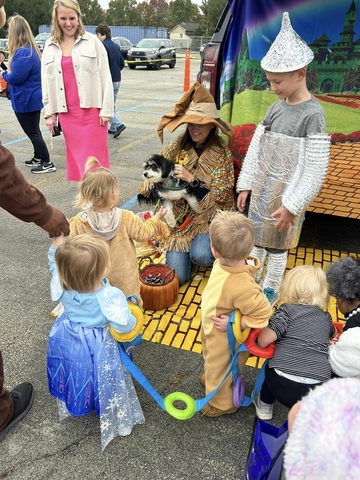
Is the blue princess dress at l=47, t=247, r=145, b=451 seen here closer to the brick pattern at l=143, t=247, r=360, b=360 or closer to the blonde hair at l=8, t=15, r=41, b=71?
the brick pattern at l=143, t=247, r=360, b=360

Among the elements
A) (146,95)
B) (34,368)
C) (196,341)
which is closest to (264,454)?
(196,341)

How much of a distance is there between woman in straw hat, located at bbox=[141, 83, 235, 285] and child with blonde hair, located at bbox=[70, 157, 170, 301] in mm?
489

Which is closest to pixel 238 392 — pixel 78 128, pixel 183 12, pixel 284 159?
pixel 284 159

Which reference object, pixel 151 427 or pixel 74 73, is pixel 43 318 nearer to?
pixel 151 427

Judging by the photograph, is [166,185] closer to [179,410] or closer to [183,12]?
[179,410]

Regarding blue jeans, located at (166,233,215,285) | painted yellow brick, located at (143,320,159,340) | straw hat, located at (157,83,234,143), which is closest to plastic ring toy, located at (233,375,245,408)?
painted yellow brick, located at (143,320,159,340)

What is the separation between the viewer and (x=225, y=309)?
73.0 inches

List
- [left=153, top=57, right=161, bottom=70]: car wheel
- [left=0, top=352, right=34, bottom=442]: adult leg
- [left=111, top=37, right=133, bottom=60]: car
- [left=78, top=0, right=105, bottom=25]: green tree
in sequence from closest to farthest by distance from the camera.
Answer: [left=0, top=352, right=34, bottom=442]: adult leg → [left=153, top=57, right=161, bottom=70]: car wheel → [left=111, top=37, right=133, bottom=60]: car → [left=78, top=0, right=105, bottom=25]: green tree

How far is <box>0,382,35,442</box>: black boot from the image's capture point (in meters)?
1.99

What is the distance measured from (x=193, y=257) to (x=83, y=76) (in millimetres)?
2020

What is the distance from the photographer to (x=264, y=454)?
1.50 m

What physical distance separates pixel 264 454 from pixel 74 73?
3.46 m

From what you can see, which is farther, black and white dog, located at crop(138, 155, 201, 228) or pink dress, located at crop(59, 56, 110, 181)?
pink dress, located at crop(59, 56, 110, 181)

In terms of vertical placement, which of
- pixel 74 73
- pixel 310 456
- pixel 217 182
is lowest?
pixel 217 182
